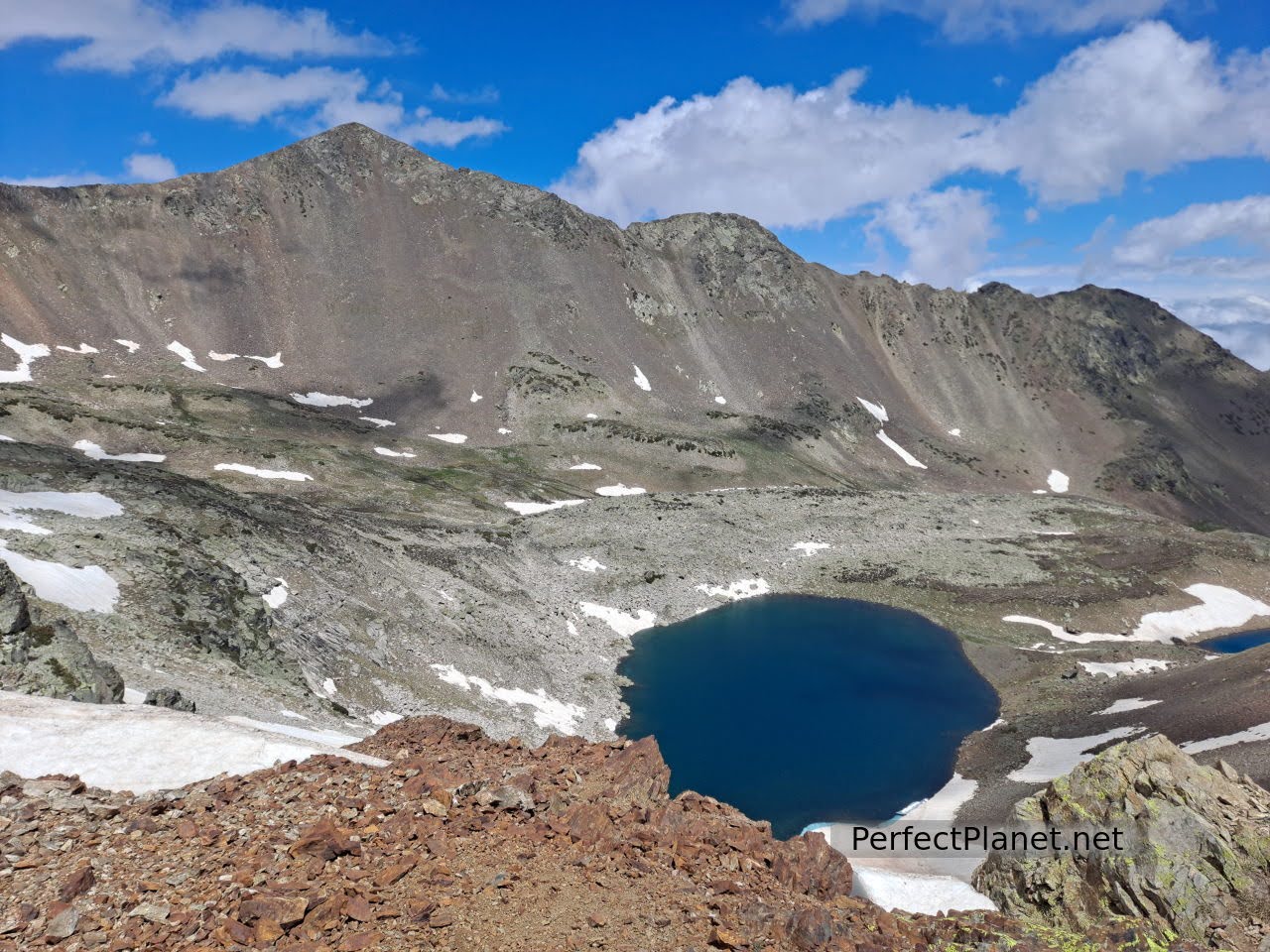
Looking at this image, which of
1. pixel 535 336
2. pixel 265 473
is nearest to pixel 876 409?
pixel 535 336

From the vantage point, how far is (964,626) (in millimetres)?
79312

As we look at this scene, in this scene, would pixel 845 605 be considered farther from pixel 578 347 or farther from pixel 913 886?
pixel 578 347

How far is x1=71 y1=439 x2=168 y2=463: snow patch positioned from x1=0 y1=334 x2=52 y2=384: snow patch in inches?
1117

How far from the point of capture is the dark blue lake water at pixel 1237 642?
269ft

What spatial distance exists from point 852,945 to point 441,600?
49641mm

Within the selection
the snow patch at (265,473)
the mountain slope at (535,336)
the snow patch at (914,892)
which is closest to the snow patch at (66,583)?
the snow patch at (914,892)

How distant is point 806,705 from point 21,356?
412 feet

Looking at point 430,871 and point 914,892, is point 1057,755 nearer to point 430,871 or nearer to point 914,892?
point 914,892

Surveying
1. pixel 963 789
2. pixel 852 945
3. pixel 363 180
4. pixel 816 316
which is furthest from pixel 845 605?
pixel 363 180

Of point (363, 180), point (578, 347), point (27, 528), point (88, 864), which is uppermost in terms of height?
point (363, 180)

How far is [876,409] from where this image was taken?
6944 inches

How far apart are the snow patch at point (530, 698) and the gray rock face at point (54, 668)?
24.7m

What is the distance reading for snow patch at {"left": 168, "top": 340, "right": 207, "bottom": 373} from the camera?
442 feet

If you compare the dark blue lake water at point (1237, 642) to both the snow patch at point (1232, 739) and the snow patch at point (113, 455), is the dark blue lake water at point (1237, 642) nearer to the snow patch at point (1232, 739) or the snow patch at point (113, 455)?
the snow patch at point (1232, 739)
